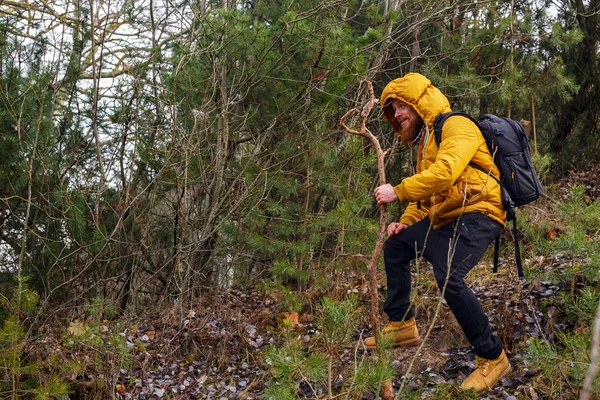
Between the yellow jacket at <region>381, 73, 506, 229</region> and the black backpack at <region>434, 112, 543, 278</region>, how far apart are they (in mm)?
41

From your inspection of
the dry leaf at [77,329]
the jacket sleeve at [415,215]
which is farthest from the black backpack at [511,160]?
the dry leaf at [77,329]

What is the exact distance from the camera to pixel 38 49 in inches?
268

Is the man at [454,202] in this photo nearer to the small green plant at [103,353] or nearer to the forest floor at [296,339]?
the forest floor at [296,339]

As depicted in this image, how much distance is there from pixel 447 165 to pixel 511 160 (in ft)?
1.49

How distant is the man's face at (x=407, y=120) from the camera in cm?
395

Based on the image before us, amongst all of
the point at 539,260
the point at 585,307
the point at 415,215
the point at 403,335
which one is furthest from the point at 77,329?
the point at 539,260

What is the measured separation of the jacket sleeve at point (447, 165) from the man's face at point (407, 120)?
355 millimetres

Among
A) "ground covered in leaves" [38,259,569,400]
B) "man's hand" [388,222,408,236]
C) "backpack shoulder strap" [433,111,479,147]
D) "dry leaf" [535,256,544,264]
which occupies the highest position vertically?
"backpack shoulder strap" [433,111,479,147]

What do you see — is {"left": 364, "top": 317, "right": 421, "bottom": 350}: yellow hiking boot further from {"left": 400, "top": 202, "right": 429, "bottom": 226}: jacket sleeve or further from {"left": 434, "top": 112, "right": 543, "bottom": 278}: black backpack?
{"left": 434, "top": 112, "right": 543, "bottom": 278}: black backpack

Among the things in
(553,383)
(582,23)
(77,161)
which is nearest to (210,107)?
(77,161)

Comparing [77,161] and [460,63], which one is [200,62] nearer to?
[77,161]

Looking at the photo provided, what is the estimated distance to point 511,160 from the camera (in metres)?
3.62

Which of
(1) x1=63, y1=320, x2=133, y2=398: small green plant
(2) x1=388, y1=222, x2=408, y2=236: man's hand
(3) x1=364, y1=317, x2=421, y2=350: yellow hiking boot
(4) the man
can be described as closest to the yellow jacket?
(4) the man

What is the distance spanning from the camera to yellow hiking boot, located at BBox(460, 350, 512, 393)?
3740 millimetres
